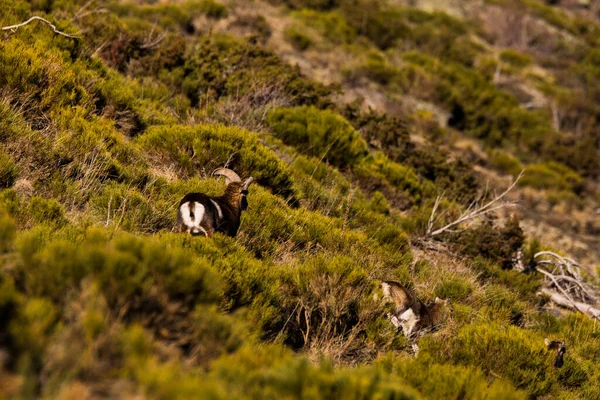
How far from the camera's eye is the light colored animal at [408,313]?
5.16 meters

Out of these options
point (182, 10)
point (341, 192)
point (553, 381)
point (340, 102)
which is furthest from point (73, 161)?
point (182, 10)

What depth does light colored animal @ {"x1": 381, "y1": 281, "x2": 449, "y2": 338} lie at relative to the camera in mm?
5164

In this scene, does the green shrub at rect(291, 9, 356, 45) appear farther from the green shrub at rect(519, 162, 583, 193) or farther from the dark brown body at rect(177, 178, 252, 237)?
the dark brown body at rect(177, 178, 252, 237)

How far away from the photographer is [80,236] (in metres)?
3.96

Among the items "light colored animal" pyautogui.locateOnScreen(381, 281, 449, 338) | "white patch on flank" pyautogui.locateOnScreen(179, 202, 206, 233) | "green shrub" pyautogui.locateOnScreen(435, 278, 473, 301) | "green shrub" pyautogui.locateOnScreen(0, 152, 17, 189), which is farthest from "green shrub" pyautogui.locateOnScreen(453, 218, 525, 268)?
"green shrub" pyautogui.locateOnScreen(0, 152, 17, 189)

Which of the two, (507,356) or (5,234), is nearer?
(5,234)

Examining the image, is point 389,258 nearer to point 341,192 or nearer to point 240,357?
point 341,192

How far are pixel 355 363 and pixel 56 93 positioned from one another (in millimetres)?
4690

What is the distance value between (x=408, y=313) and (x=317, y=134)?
505 centimetres

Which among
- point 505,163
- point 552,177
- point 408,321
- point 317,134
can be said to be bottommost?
point 552,177

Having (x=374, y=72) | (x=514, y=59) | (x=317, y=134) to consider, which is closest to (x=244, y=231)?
(x=317, y=134)

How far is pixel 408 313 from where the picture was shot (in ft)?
17.1

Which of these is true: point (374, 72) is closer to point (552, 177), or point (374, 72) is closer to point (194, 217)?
point (552, 177)

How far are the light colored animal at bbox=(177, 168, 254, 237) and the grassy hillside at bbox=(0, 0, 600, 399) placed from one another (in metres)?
0.16
